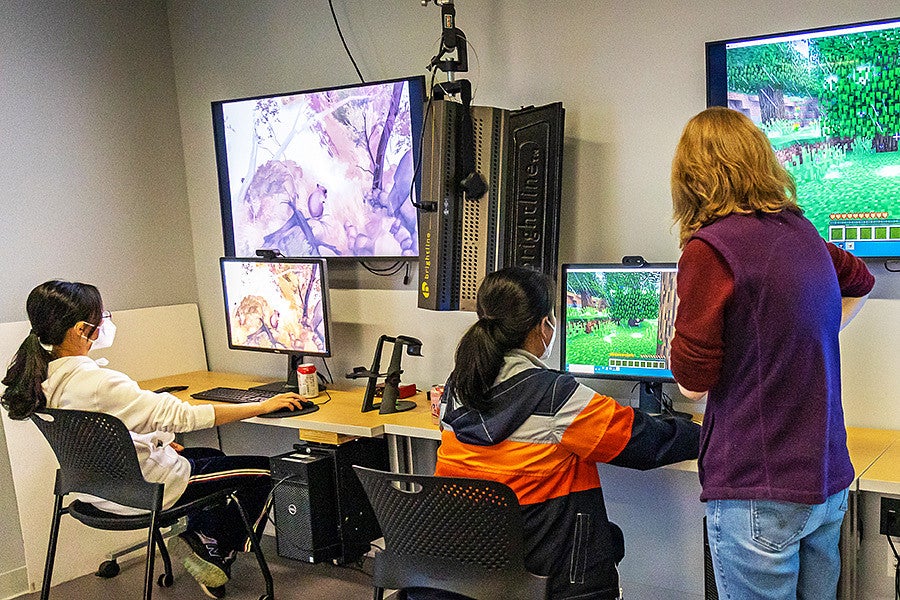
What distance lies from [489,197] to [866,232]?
1131mm

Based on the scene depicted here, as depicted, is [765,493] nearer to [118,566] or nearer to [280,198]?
[280,198]

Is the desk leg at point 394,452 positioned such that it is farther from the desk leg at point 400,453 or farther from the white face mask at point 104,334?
the white face mask at point 104,334

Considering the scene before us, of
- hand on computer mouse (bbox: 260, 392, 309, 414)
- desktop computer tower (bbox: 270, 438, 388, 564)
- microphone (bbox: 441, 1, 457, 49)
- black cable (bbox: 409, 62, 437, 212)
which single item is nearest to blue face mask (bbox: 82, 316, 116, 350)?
hand on computer mouse (bbox: 260, 392, 309, 414)

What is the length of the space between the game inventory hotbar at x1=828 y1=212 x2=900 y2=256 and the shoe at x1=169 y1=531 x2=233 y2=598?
2.33 metres

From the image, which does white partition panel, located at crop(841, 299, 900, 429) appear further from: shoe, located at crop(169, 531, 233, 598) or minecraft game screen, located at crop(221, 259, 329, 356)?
shoe, located at crop(169, 531, 233, 598)

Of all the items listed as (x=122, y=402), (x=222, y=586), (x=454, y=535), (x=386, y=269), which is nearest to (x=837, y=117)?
(x=454, y=535)

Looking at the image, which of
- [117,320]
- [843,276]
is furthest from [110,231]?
[843,276]

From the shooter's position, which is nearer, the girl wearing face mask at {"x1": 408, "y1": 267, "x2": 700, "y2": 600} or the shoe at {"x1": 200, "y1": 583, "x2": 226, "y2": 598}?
the girl wearing face mask at {"x1": 408, "y1": 267, "x2": 700, "y2": 600}

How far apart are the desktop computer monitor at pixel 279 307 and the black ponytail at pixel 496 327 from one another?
1.38 meters

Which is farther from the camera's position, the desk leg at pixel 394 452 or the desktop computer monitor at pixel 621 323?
the desk leg at pixel 394 452

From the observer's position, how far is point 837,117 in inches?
96.4

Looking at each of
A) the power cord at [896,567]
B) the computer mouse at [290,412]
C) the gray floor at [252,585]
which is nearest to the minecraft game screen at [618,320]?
the power cord at [896,567]

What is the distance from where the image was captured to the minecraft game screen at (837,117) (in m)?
2.38

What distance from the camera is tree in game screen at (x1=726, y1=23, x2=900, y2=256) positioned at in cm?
238
